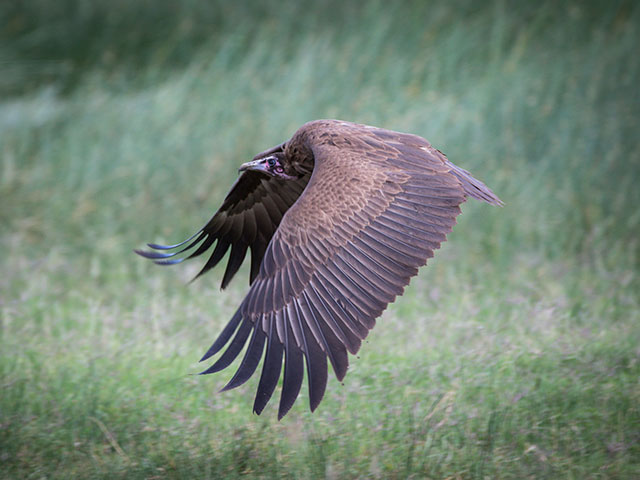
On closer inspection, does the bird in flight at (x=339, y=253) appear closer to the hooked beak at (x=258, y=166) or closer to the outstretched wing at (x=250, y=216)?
the hooked beak at (x=258, y=166)

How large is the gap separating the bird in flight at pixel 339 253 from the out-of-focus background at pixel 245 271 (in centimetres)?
63

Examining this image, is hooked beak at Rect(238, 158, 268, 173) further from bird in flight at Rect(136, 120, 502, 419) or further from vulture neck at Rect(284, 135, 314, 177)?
bird in flight at Rect(136, 120, 502, 419)

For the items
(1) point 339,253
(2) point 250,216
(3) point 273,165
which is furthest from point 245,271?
(1) point 339,253

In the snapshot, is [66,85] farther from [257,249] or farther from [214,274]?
[257,249]

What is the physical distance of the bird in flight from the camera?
3.34 m

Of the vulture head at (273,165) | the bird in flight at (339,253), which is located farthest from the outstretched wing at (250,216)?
the bird in flight at (339,253)

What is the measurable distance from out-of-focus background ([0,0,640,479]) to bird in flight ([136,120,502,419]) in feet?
2.05

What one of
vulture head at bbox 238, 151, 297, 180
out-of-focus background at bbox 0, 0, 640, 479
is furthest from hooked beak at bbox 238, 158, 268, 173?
out-of-focus background at bbox 0, 0, 640, 479

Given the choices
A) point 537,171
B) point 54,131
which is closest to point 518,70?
point 537,171

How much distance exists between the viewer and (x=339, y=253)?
364 cm

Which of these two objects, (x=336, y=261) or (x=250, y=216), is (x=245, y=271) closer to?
(x=250, y=216)

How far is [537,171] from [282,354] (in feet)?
16.2

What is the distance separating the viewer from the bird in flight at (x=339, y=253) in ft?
11.0

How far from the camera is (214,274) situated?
649cm
